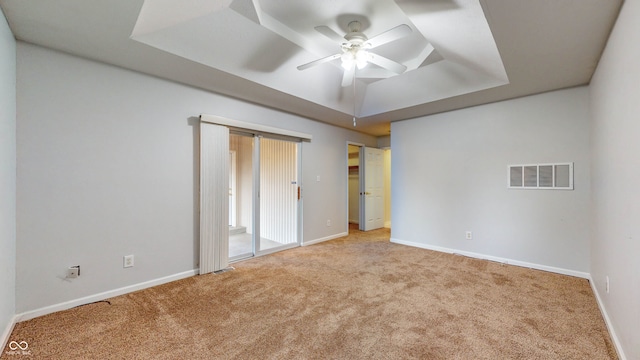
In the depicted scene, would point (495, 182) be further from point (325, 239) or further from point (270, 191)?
point (270, 191)

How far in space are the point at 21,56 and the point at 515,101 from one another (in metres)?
5.40

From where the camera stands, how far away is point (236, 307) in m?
2.36

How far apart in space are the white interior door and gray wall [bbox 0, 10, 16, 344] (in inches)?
203

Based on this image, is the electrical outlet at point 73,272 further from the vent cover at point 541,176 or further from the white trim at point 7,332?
the vent cover at point 541,176

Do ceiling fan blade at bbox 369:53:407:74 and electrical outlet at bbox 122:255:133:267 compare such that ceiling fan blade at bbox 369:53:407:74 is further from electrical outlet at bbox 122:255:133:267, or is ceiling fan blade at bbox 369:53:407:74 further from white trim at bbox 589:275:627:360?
electrical outlet at bbox 122:255:133:267

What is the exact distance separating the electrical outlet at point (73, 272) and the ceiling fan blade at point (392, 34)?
3.44 metres

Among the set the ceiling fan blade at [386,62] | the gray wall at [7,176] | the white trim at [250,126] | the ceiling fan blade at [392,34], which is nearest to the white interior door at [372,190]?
the white trim at [250,126]

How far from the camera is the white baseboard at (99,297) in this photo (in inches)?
84.7

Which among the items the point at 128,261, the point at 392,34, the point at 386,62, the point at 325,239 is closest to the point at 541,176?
the point at 386,62

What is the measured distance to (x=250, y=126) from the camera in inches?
144

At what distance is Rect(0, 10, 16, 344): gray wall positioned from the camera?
1.81m

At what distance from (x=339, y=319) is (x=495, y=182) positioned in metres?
3.07

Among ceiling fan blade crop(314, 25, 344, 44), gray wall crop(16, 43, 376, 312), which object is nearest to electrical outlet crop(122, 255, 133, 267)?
gray wall crop(16, 43, 376, 312)

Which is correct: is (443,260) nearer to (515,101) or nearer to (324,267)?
(324,267)
